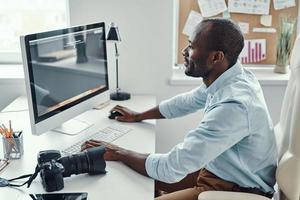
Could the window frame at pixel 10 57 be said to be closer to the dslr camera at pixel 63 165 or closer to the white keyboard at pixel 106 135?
the white keyboard at pixel 106 135

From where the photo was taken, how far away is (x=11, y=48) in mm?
2695

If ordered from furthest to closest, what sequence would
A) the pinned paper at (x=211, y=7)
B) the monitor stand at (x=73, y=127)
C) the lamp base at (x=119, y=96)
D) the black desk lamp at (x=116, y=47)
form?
the pinned paper at (x=211, y=7) → the lamp base at (x=119, y=96) → the black desk lamp at (x=116, y=47) → the monitor stand at (x=73, y=127)

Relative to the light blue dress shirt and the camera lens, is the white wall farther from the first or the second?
the light blue dress shirt

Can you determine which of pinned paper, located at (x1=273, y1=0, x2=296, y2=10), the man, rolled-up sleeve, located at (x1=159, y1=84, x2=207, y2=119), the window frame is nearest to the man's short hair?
the man

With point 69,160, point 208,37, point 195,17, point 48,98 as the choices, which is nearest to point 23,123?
point 48,98

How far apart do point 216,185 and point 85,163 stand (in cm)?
54

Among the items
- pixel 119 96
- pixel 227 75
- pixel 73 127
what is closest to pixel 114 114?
pixel 73 127

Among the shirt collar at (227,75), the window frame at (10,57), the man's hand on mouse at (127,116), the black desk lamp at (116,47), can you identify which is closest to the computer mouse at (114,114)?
the man's hand on mouse at (127,116)

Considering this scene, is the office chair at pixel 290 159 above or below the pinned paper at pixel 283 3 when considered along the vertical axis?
below

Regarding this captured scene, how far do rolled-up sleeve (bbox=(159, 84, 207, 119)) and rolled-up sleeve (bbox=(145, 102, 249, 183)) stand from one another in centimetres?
52

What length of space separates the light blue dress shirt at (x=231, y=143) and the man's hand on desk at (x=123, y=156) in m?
0.03

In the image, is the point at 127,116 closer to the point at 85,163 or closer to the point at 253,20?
the point at 85,163

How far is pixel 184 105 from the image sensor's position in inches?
77.0

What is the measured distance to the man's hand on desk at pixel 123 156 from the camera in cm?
142
